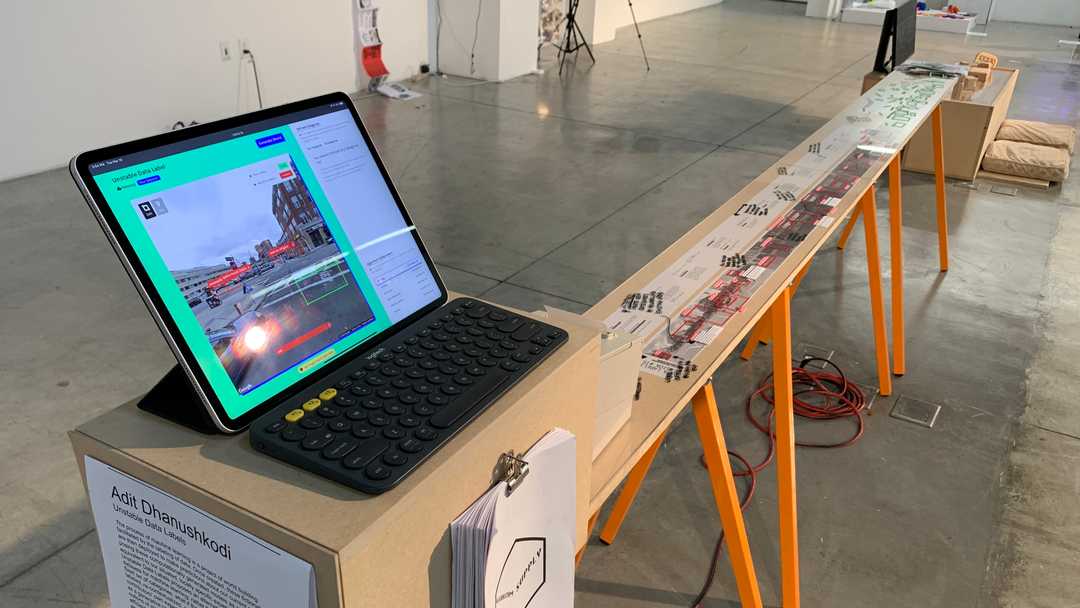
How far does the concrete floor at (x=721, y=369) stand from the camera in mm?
2357

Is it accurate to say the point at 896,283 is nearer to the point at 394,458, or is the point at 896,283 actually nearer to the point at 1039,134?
the point at 394,458

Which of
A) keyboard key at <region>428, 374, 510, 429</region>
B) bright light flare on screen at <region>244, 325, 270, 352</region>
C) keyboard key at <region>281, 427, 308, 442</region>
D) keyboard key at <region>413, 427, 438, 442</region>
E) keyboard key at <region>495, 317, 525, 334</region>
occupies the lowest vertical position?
keyboard key at <region>413, 427, 438, 442</region>

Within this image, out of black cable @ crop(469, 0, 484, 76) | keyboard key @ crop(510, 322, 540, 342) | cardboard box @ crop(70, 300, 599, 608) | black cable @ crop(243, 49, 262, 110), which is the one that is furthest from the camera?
black cable @ crop(469, 0, 484, 76)

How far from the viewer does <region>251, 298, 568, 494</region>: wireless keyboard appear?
79cm

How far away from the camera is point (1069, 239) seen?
190 inches

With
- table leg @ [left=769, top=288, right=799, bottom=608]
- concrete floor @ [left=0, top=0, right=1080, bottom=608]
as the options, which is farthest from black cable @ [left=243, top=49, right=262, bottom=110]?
table leg @ [left=769, top=288, right=799, bottom=608]

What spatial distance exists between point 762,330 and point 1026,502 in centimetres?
108

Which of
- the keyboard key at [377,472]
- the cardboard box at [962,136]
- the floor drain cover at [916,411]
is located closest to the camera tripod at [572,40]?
the cardboard box at [962,136]

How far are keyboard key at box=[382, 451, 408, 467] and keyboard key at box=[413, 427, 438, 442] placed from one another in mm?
34

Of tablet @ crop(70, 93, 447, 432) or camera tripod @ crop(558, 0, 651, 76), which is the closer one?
tablet @ crop(70, 93, 447, 432)

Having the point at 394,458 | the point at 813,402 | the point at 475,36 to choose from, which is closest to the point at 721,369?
the point at 813,402

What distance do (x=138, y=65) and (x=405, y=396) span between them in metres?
5.15

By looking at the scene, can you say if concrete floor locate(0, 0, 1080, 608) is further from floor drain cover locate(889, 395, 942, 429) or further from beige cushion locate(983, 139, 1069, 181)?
beige cushion locate(983, 139, 1069, 181)

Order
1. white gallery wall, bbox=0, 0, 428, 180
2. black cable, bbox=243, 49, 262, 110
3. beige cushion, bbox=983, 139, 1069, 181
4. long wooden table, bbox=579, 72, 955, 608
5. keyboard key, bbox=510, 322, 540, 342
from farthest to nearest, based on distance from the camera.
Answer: black cable, bbox=243, 49, 262, 110 < beige cushion, bbox=983, 139, 1069, 181 < white gallery wall, bbox=0, 0, 428, 180 < long wooden table, bbox=579, 72, 955, 608 < keyboard key, bbox=510, 322, 540, 342
